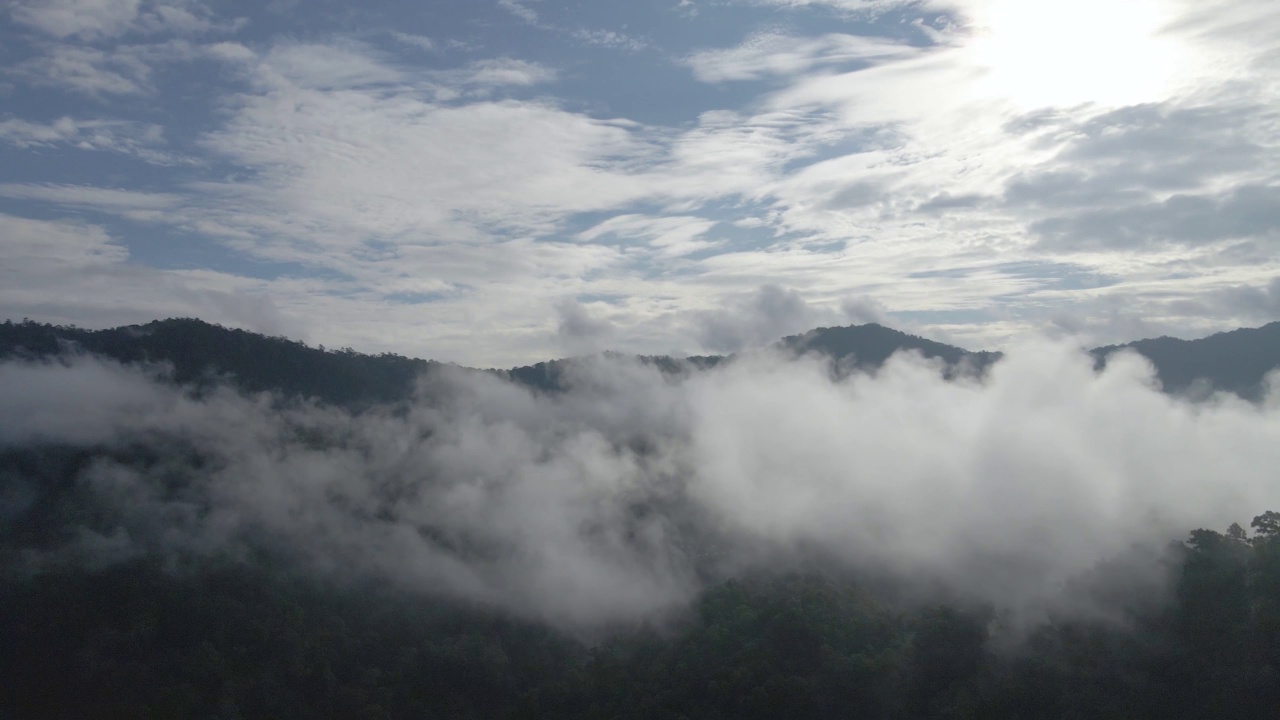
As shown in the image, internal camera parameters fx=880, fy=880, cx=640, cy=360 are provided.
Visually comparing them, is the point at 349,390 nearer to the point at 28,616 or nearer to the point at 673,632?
the point at 28,616

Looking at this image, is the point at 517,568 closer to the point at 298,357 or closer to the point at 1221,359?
the point at 298,357

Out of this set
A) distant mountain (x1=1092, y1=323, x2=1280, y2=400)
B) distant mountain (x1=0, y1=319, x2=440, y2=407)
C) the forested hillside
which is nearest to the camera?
the forested hillside

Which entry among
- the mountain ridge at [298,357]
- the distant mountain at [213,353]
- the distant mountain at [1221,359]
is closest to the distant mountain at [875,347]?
the mountain ridge at [298,357]

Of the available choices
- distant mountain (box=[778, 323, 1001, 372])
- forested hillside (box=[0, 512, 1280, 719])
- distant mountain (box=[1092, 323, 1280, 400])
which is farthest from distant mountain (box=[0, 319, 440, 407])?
distant mountain (box=[1092, 323, 1280, 400])

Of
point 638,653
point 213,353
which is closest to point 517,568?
point 638,653

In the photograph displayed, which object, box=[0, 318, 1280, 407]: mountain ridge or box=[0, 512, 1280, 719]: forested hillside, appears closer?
box=[0, 512, 1280, 719]: forested hillside

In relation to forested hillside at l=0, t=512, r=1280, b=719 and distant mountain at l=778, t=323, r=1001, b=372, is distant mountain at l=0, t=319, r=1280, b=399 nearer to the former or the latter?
distant mountain at l=778, t=323, r=1001, b=372

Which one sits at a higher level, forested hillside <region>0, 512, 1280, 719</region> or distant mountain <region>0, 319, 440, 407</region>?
distant mountain <region>0, 319, 440, 407</region>

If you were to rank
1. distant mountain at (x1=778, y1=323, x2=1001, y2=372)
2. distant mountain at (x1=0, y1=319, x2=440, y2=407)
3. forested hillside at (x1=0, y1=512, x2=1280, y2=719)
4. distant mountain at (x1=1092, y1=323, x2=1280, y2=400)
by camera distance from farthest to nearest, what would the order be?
distant mountain at (x1=778, y1=323, x2=1001, y2=372)
distant mountain at (x1=0, y1=319, x2=440, y2=407)
distant mountain at (x1=1092, y1=323, x2=1280, y2=400)
forested hillside at (x1=0, y1=512, x2=1280, y2=719)

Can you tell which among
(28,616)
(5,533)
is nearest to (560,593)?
(28,616)
